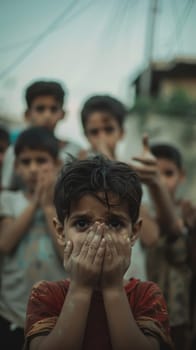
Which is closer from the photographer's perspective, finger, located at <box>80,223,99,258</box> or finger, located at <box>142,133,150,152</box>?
finger, located at <box>80,223,99,258</box>

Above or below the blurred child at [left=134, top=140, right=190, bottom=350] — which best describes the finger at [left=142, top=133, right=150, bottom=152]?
above

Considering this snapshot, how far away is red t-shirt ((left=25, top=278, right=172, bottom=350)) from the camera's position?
70.1 inches

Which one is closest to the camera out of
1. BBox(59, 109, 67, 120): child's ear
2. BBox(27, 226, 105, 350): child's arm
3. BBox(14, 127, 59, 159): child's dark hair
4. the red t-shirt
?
BBox(27, 226, 105, 350): child's arm

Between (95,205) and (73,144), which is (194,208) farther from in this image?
(95,205)

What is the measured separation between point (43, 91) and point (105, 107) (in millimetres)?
566

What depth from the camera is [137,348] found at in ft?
5.52

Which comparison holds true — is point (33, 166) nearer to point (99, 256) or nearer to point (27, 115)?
point (27, 115)

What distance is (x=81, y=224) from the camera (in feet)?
6.31

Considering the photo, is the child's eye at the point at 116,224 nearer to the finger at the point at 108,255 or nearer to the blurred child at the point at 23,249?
the finger at the point at 108,255

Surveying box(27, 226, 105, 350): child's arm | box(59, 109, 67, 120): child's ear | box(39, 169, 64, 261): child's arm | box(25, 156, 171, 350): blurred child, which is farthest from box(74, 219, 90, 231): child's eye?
box(59, 109, 67, 120): child's ear

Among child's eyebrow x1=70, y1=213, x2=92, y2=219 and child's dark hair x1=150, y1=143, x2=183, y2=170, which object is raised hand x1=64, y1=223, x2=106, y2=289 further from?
child's dark hair x1=150, y1=143, x2=183, y2=170

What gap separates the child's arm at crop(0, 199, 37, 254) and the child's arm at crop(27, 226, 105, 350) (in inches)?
41.7

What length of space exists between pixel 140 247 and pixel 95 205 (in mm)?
1089

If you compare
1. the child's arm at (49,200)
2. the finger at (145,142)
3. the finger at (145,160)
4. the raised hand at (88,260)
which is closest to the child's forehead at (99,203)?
the raised hand at (88,260)
